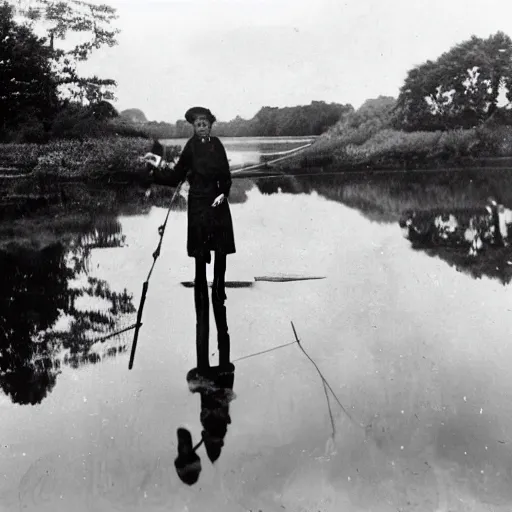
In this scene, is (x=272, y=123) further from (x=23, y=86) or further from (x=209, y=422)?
(x=209, y=422)

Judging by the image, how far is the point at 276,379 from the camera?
14.6ft

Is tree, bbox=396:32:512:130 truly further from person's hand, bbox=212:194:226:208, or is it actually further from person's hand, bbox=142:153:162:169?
person's hand, bbox=142:153:162:169

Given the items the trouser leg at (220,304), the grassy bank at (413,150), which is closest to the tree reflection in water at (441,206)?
the grassy bank at (413,150)

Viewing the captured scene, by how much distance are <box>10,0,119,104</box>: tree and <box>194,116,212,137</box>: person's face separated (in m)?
9.75

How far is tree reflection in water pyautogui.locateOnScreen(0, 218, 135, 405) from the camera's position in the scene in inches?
186

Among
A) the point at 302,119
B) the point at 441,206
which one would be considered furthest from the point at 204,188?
the point at 302,119

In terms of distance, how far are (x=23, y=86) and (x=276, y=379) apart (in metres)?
16.2

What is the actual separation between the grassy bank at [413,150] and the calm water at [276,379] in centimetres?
920

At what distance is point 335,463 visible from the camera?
3.27 meters

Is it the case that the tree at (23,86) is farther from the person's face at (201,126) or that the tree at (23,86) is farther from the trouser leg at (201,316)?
the trouser leg at (201,316)

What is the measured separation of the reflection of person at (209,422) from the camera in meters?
3.27

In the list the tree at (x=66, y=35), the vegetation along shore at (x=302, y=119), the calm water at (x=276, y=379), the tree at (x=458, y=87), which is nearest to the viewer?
the calm water at (x=276, y=379)

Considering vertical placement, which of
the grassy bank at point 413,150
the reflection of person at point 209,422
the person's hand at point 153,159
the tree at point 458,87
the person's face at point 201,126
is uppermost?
the tree at point 458,87

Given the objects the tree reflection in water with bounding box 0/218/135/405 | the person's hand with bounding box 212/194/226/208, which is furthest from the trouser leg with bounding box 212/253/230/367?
the tree reflection in water with bounding box 0/218/135/405
